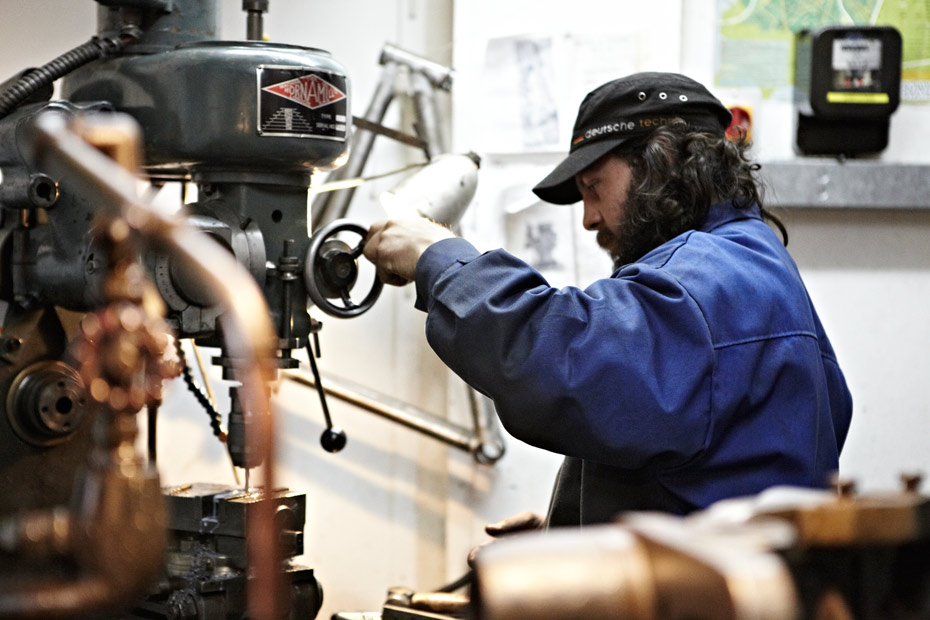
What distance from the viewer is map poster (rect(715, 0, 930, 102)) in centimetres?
236

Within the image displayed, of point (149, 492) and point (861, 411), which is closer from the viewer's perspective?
point (149, 492)

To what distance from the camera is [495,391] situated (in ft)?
3.99

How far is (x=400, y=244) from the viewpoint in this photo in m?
1.38

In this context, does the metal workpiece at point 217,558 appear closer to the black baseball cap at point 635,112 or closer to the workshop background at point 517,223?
the black baseball cap at point 635,112

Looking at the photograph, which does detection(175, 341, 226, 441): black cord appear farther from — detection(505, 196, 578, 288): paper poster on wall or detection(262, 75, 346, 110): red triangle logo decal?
detection(505, 196, 578, 288): paper poster on wall

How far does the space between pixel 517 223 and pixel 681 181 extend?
0.91 m

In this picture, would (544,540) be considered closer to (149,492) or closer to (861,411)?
(149,492)

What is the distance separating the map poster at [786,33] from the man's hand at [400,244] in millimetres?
1250

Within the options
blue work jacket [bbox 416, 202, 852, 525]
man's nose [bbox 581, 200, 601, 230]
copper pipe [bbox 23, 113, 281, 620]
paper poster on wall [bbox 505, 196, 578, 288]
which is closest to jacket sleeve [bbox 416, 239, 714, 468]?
blue work jacket [bbox 416, 202, 852, 525]

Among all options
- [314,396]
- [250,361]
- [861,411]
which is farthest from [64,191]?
[861,411]

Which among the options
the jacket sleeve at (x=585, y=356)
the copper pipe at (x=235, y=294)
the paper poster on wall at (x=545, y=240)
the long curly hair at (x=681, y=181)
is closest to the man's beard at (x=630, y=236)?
the long curly hair at (x=681, y=181)

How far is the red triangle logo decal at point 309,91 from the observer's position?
1.36 metres

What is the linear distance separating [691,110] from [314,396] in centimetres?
128

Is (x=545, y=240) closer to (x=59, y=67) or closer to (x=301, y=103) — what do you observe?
(x=301, y=103)
